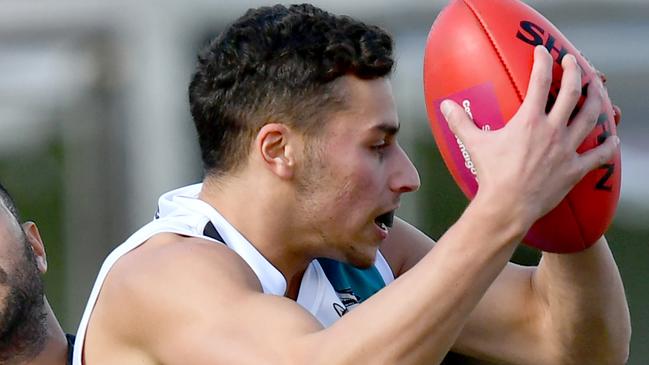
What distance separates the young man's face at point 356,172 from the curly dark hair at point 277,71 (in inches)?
1.5

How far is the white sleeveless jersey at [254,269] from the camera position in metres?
2.90

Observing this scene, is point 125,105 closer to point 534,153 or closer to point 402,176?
point 402,176

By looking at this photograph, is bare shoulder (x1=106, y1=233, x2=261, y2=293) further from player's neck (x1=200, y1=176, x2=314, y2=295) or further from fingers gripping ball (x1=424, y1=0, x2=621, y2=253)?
fingers gripping ball (x1=424, y1=0, x2=621, y2=253)

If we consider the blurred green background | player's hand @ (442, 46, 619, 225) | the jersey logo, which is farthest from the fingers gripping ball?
the blurred green background

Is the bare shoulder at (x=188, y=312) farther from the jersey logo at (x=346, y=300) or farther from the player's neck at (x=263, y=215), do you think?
the jersey logo at (x=346, y=300)

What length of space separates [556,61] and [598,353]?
3.17 feet

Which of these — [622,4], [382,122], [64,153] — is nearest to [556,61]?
[382,122]

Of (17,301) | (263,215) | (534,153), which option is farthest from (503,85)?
(17,301)

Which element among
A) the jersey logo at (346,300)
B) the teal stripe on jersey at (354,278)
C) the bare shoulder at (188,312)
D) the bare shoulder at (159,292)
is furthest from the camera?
the teal stripe on jersey at (354,278)

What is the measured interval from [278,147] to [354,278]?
0.54 meters

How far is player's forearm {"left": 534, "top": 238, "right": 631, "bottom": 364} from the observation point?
9.86 feet

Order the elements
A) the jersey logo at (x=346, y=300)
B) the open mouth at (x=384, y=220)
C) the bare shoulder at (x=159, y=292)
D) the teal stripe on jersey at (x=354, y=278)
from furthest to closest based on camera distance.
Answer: the teal stripe on jersey at (x=354, y=278) < the jersey logo at (x=346, y=300) < the open mouth at (x=384, y=220) < the bare shoulder at (x=159, y=292)

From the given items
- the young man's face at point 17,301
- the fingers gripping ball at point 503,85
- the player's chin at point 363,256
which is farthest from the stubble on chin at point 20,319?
the fingers gripping ball at point 503,85

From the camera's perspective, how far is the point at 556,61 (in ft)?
8.20
